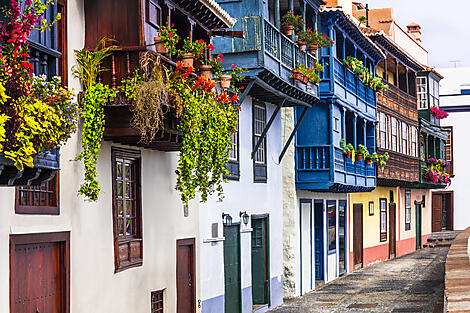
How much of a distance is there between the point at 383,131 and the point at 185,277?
59.1 feet

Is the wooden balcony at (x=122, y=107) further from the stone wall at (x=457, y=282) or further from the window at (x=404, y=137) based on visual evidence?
the window at (x=404, y=137)

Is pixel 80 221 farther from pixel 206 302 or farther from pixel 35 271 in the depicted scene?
pixel 206 302

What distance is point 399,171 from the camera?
112 ft

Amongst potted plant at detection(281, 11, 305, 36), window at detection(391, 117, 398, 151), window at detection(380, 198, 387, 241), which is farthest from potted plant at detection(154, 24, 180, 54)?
window at detection(380, 198, 387, 241)

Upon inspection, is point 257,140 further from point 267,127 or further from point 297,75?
point 297,75

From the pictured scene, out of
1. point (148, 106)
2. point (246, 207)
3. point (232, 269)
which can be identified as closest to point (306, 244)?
point (246, 207)

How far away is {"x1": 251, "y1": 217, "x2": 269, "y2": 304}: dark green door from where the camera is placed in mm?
20406

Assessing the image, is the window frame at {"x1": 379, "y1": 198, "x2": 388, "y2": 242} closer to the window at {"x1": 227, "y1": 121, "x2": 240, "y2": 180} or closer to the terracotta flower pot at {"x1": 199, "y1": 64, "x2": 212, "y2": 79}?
the window at {"x1": 227, "y1": 121, "x2": 240, "y2": 180}

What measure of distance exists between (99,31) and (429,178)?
97.5 feet

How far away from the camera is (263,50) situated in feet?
57.8

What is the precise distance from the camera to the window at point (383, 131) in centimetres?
3192

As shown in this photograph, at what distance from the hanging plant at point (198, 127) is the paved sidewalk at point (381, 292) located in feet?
23.8

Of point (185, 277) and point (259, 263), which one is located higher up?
point (185, 277)

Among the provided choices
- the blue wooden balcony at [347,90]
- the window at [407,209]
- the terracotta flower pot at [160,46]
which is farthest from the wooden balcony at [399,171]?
the terracotta flower pot at [160,46]
